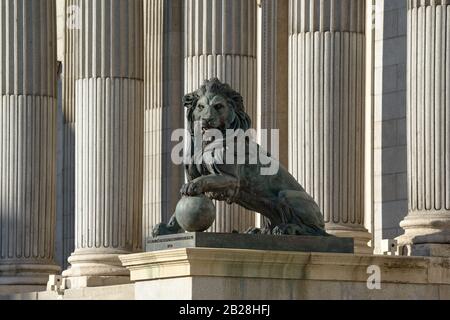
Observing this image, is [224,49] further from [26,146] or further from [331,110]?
[26,146]

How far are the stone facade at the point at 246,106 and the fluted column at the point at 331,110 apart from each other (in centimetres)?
5

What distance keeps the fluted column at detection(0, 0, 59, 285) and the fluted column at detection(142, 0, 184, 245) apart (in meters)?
7.36

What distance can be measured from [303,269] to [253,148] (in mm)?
3802

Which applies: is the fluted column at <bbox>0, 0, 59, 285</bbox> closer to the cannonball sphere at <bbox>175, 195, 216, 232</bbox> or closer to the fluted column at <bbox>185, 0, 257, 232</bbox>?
the fluted column at <bbox>185, 0, 257, 232</bbox>

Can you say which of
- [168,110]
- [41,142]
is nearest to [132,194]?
[41,142]

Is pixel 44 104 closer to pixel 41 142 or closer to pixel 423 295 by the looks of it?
pixel 41 142

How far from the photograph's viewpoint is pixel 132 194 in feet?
228

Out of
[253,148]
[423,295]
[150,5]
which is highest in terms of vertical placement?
[150,5]

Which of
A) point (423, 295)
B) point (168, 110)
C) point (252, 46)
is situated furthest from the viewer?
point (168, 110)

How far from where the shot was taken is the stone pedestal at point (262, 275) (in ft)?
156

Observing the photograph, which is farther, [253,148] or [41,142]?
[41,142]

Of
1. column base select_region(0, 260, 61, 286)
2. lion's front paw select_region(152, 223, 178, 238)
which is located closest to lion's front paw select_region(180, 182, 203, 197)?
lion's front paw select_region(152, 223, 178, 238)

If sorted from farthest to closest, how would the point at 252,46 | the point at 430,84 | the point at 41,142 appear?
the point at 41,142
the point at 252,46
the point at 430,84

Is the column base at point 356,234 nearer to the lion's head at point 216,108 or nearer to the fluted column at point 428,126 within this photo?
the fluted column at point 428,126
